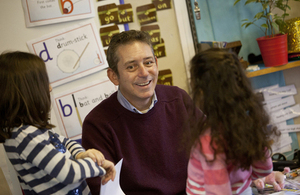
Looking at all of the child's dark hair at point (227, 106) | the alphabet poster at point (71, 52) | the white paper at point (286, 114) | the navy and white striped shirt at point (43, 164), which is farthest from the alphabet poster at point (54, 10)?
the white paper at point (286, 114)

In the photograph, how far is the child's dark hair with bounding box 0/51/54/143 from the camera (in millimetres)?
879

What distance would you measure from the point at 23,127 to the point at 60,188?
0.23m

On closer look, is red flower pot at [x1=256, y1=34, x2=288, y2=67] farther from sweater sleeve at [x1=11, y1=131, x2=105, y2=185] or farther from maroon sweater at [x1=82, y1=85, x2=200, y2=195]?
sweater sleeve at [x1=11, y1=131, x2=105, y2=185]

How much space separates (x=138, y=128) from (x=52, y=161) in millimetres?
449

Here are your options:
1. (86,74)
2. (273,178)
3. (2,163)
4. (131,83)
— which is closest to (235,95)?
(131,83)

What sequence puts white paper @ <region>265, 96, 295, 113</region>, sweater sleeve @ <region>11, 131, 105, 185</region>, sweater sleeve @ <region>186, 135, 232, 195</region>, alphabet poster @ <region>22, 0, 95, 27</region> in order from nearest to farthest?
sweater sleeve @ <region>186, 135, 232, 195</region> → sweater sleeve @ <region>11, 131, 105, 185</region> → alphabet poster @ <region>22, 0, 95, 27</region> → white paper @ <region>265, 96, 295, 113</region>

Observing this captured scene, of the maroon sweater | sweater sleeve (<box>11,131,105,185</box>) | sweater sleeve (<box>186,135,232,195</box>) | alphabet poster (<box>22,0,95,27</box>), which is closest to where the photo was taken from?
sweater sleeve (<box>186,135,232,195</box>)

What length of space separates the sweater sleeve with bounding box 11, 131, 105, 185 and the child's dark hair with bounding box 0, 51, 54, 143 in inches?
2.3

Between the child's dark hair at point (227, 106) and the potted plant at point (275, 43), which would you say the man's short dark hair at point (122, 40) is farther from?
the potted plant at point (275, 43)

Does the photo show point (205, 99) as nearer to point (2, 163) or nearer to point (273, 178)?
point (273, 178)

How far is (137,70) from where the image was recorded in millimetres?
1190

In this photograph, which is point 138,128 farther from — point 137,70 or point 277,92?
point 277,92

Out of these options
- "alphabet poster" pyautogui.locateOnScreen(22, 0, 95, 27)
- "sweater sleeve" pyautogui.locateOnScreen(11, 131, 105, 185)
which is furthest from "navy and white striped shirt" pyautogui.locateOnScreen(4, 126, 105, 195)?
"alphabet poster" pyautogui.locateOnScreen(22, 0, 95, 27)

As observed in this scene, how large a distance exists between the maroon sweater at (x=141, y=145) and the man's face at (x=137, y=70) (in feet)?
0.29
